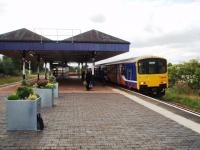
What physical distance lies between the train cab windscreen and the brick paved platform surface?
14508 mm

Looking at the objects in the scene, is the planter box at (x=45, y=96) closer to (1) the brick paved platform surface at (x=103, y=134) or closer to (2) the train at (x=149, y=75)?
(1) the brick paved platform surface at (x=103, y=134)

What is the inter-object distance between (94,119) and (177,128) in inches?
110

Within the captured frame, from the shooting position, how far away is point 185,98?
26.1 meters

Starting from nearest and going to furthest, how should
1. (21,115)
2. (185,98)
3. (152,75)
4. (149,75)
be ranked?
(21,115) < (185,98) < (149,75) < (152,75)

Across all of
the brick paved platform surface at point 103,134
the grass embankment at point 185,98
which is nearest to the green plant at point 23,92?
the brick paved platform surface at point 103,134

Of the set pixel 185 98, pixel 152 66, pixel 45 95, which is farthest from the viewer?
pixel 152 66

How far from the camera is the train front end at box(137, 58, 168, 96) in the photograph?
2884 centimetres

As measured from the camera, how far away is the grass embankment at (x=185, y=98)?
901 inches

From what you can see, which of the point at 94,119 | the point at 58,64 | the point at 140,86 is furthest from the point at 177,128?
the point at 58,64

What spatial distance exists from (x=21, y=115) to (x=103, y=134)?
2178mm

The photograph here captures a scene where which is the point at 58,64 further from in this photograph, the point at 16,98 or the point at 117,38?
the point at 16,98

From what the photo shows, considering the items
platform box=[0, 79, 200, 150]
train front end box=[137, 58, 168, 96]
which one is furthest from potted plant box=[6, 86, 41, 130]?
train front end box=[137, 58, 168, 96]

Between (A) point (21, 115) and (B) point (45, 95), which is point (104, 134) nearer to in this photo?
(A) point (21, 115)

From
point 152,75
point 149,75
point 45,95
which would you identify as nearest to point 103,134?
point 45,95
